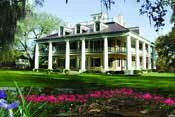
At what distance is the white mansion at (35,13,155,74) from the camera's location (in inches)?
1886

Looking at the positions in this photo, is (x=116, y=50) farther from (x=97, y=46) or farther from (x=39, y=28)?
(x=39, y=28)

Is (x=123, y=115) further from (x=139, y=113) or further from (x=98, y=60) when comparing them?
(x=98, y=60)

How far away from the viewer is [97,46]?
172 ft

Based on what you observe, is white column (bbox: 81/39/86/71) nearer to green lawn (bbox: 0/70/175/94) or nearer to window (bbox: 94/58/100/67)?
window (bbox: 94/58/100/67)

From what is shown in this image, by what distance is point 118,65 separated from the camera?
51.6 metres

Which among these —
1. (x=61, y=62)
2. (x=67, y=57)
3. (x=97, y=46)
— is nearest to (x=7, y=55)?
(x=67, y=57)

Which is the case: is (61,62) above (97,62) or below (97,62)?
above

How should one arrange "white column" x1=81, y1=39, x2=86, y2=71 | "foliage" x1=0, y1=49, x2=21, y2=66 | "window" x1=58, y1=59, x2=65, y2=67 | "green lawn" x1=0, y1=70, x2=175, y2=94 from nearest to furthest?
"green lawn" x1=0, y1=70, x2=175, y2=94
"foliage" x1=0, y1=49, x2=21, y2=66
"white column" x1=81, y1=39, x2=86, y2=71
"window" x1=58, y1=59, x2=65, y2=67

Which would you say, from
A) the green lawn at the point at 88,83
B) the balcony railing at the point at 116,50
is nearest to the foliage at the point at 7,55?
the green lawn at the point at 88,83

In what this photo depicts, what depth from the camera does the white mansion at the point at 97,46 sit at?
1886 inches

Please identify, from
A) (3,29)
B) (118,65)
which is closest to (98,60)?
(118,65)

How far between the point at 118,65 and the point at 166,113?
4664 centimetres

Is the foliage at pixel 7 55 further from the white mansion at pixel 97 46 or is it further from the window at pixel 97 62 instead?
the window at pixel 97 62

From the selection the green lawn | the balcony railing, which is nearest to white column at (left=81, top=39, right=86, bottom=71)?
the balcony railing
